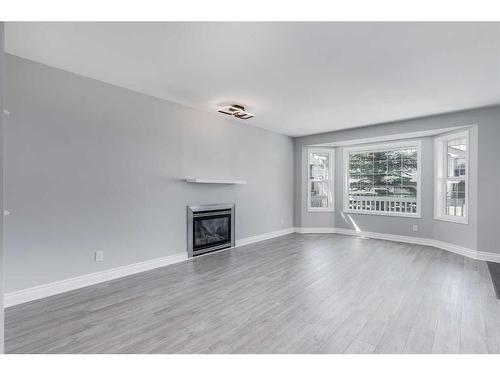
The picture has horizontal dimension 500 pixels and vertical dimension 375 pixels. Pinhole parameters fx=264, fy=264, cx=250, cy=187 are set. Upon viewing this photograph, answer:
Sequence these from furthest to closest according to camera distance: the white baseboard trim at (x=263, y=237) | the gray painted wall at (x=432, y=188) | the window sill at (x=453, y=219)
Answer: the white baseboard trim at (x=263, y=237) → the window sill at (x=453, y=219) → the gray painted wall at (x=432, y=188)

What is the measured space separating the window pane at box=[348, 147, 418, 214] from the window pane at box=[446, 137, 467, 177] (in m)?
0.60

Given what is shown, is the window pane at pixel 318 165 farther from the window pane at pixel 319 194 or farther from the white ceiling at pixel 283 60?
the white ceiling at pixel 283 60

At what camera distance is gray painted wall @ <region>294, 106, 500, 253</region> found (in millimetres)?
4254

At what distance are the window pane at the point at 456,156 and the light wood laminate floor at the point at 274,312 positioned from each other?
1.75 m

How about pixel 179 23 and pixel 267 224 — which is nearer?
pixel 179 23

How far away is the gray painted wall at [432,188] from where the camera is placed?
4254mm

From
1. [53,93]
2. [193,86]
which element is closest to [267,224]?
[193,86]

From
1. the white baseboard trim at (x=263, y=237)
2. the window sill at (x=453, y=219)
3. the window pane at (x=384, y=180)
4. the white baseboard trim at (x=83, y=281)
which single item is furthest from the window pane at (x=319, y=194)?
the white baseboard trim at (x=83, y=281)

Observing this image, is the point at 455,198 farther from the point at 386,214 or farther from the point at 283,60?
the point at 283,60

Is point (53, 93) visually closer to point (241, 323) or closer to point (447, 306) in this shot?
point (241, 323)

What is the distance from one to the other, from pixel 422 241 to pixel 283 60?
15.9 ft

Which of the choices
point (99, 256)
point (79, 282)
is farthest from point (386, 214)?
point (79, 282)

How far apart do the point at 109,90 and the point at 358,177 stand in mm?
5530

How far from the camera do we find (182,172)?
4285mm
